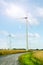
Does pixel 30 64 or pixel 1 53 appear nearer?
pixel 30 64

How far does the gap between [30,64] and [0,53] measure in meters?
44.2

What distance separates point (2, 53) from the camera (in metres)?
72.4

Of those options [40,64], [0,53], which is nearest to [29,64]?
[40,64]

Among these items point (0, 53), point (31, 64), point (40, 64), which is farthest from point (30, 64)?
point (0, 53)

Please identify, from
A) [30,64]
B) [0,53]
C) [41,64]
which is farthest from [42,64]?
[0,53]

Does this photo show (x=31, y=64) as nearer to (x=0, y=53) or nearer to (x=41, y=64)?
(x=41, y=64)

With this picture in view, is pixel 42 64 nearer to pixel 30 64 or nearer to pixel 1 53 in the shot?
pixel 30 64

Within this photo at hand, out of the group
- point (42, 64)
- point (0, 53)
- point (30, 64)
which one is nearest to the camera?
point (42, 64)

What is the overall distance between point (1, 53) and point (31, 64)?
146 feet

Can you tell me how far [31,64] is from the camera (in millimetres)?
28297

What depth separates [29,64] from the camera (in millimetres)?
28328

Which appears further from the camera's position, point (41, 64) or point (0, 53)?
point (0, 53)

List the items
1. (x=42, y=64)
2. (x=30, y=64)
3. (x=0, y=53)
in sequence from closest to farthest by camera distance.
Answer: (x=42, y=64) → (x=30, y=64) → (x=0, y=53)

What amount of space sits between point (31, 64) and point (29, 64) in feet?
0.94
